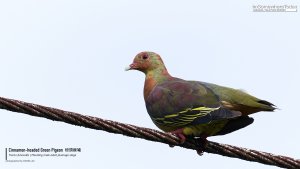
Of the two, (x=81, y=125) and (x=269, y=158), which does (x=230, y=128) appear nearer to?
(x=269, y=158)

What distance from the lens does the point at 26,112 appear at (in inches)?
189

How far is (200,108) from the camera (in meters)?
6.75

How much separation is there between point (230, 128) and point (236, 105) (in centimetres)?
30

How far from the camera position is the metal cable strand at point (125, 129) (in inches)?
189

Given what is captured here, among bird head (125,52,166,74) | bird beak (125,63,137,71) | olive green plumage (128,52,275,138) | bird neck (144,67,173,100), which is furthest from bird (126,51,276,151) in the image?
bird beak (125,63,137,71)

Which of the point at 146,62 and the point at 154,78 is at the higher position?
the point at 146,62

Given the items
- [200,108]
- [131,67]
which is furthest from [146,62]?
[200,108]

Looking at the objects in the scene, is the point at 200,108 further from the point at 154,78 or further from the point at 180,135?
the point at 154,78

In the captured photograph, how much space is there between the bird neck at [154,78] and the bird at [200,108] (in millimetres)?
595

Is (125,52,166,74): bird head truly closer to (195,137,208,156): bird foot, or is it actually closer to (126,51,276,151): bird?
(126,51,276,151): bird

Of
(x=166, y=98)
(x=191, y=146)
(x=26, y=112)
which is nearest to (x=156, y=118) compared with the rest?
(x=166, y=98)

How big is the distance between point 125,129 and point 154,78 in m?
3.42

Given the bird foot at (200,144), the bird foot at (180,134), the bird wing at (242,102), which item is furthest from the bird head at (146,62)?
the bird foot at (200,144)

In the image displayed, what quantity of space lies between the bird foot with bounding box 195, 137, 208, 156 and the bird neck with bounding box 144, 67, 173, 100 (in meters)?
1.52
